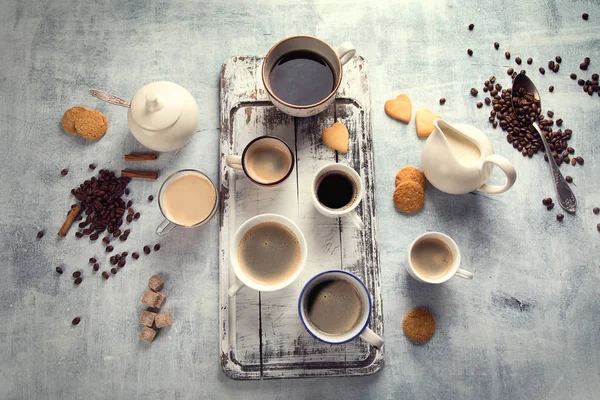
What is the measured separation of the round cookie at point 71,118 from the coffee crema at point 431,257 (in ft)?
4.45

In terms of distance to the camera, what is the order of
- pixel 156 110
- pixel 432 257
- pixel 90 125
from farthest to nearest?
1. pixel 90 125
2. pixel 432 257
3. pixel 156 110

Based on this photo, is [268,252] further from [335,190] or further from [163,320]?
[163,320]

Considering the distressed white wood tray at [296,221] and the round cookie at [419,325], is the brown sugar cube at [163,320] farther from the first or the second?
the round cookie at [419,325]

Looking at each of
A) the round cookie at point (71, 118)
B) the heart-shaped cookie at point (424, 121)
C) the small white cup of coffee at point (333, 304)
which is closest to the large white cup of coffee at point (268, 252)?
the small white cup of coffee at point (333, 304)

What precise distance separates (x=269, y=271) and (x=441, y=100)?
37.2 inches

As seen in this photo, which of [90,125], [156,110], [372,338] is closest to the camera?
[372,338]

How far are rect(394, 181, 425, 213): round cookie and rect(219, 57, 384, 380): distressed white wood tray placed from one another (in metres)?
0.12

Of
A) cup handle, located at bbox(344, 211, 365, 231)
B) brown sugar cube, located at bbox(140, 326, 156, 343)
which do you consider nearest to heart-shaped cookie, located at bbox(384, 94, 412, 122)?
cup handle, located at bbox(344, 211, 365, 231)

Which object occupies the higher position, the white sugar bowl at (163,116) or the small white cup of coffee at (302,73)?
the small white cup of coffee at (302,73)

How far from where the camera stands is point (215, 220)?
177cm

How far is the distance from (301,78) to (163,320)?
0.99 meters

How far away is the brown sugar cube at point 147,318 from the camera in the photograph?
171 centimetres

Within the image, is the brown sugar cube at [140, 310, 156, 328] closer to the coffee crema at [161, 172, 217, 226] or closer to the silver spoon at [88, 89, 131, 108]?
the coffee crema at [161, 172, 217, 226]

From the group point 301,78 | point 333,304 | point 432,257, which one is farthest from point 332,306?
point 301,78
